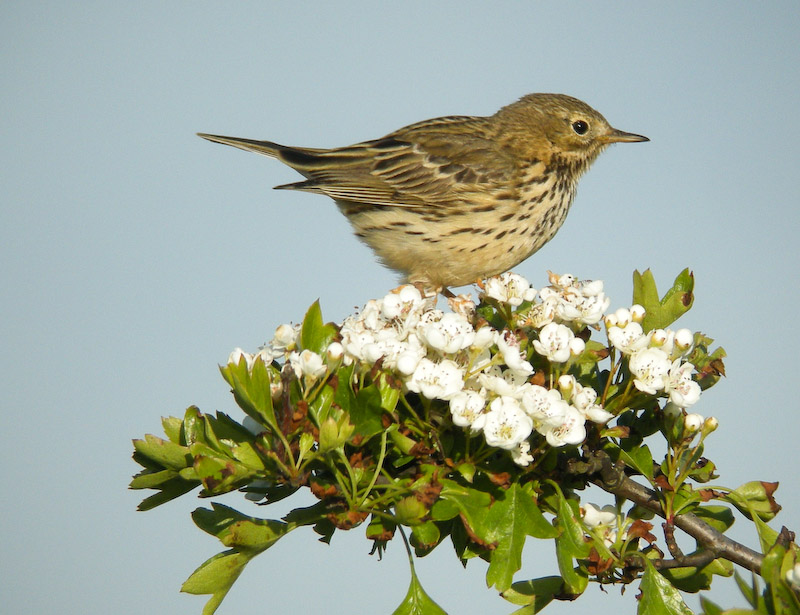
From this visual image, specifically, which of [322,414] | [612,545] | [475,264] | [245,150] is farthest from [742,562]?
[245,150]

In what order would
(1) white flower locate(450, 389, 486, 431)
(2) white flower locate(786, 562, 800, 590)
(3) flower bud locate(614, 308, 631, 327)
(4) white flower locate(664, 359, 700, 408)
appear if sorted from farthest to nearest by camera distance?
(3) flower bud locate(614, 308, 631, 327), (4) white flower locate(664, 359, 700, 408), (1) white flower locate(450, 389, 486, 431), (2) white flower locate(786, 562, 800, 590)

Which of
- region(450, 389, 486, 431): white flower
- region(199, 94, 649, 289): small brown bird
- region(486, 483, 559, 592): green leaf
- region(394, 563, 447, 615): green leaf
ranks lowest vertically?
region(394, 563, 447, 615): green leaf

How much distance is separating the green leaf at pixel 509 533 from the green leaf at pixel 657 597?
0.44 metres

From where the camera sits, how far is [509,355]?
3377 millimetres

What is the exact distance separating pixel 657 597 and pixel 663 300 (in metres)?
1.30

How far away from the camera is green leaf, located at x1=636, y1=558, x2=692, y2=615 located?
10.8 ft

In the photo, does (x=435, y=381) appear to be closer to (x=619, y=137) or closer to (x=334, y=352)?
(x=334, y=352)

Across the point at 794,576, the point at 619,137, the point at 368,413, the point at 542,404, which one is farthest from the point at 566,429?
the point at 619,137

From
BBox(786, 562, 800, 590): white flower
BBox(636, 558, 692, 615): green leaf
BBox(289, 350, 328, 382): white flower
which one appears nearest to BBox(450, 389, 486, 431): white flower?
BBox(289, 350, 328, 382): white flower

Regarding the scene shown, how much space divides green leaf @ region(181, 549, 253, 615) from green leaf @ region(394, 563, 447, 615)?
25.5 inches

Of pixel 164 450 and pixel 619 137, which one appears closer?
pixel 164 450

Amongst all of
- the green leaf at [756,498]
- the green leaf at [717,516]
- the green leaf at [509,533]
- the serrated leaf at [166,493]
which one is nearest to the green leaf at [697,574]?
the green leaf at [717,516]

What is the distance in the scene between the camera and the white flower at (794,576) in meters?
2.83

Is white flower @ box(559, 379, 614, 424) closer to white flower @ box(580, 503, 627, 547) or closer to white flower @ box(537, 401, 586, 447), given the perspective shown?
white flower @ box(537, 401, 586, 447)
